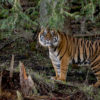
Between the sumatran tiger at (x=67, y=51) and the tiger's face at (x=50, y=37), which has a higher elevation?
the tiger's face at (x=50, y=37)

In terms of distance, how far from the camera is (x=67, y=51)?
22.2 feet

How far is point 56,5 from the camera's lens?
220 inches

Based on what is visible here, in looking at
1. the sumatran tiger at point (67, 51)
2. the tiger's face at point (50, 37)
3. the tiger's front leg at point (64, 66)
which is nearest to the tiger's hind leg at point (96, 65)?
the sumatran tiger at point (67, 51)

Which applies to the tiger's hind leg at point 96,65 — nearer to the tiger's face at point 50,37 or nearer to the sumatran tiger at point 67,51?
the sumatran tiger at point 67,51

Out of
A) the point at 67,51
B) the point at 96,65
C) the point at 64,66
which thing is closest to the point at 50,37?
the point at 67,51

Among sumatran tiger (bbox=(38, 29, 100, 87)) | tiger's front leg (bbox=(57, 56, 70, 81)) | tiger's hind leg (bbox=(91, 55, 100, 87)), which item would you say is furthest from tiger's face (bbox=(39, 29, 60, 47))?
tiger's hind leg (bbox=(91, 55, 100, 87))

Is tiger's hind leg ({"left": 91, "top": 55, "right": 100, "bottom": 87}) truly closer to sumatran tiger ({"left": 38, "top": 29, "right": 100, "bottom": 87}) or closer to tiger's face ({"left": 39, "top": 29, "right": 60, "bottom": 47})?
→ sumatran tiger ({"left": 38, "top": 29, "right": 100, "bottom": 87})

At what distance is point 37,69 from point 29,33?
1.52 m

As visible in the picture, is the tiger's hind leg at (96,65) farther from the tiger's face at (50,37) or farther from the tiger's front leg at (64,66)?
the tiger's face at (50,37)

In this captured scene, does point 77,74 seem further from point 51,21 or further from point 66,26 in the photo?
point 51,21

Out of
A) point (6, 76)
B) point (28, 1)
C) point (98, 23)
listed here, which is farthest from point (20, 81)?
point (98, 23)

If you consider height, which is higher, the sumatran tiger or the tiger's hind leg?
the sumatran tiger

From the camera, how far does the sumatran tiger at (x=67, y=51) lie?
6.68 m

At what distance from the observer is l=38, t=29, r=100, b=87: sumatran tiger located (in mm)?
6684
